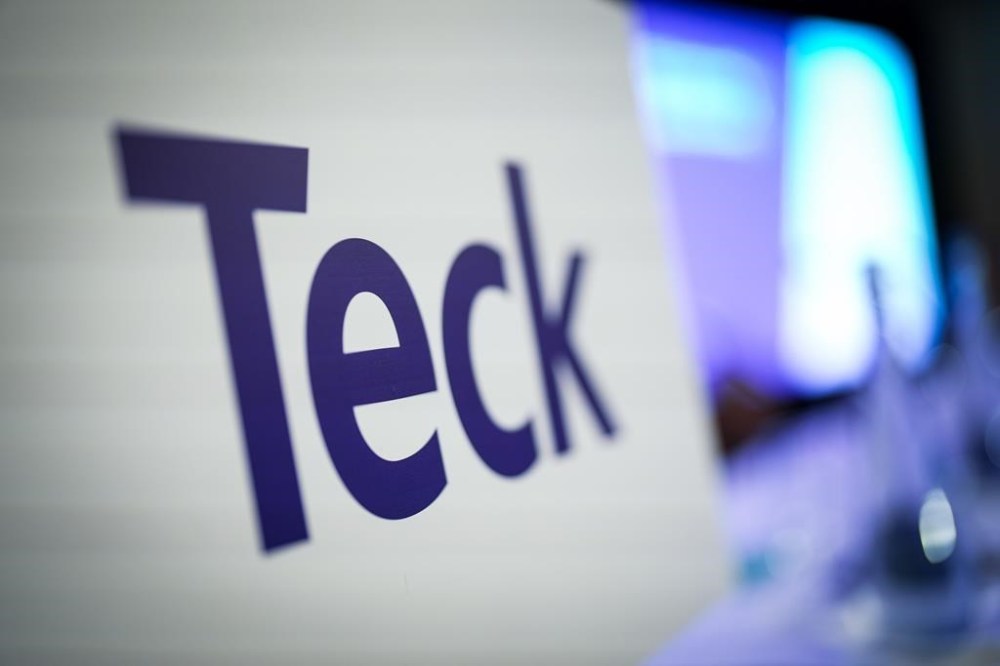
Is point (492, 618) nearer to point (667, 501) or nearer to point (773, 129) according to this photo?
point (667, 501)

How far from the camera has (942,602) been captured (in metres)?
0.67

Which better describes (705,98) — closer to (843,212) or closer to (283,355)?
(843,212)

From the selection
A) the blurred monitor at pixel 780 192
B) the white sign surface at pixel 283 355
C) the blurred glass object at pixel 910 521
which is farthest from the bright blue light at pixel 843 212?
the white sign surface at pixel 283 355

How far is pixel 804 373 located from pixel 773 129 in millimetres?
341

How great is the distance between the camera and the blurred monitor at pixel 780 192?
1107 millimetres

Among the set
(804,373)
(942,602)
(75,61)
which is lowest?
(942,602)

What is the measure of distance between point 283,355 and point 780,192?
1094 mm

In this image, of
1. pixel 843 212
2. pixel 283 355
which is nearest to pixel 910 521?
pixel 283 355

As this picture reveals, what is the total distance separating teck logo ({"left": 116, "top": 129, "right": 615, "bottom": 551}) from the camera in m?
0.26

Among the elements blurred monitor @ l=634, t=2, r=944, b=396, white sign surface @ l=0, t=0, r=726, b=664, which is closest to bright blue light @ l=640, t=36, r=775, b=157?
blurred monitor @ l=634, t=2, r=944, b=396

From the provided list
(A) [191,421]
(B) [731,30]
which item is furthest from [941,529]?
(B) [731,30]

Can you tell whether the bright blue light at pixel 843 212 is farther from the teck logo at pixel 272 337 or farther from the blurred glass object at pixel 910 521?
the teck logo at pixel 272 337

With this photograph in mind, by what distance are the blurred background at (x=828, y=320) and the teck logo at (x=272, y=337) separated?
0.41 meters

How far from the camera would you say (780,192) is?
4.09 feet
